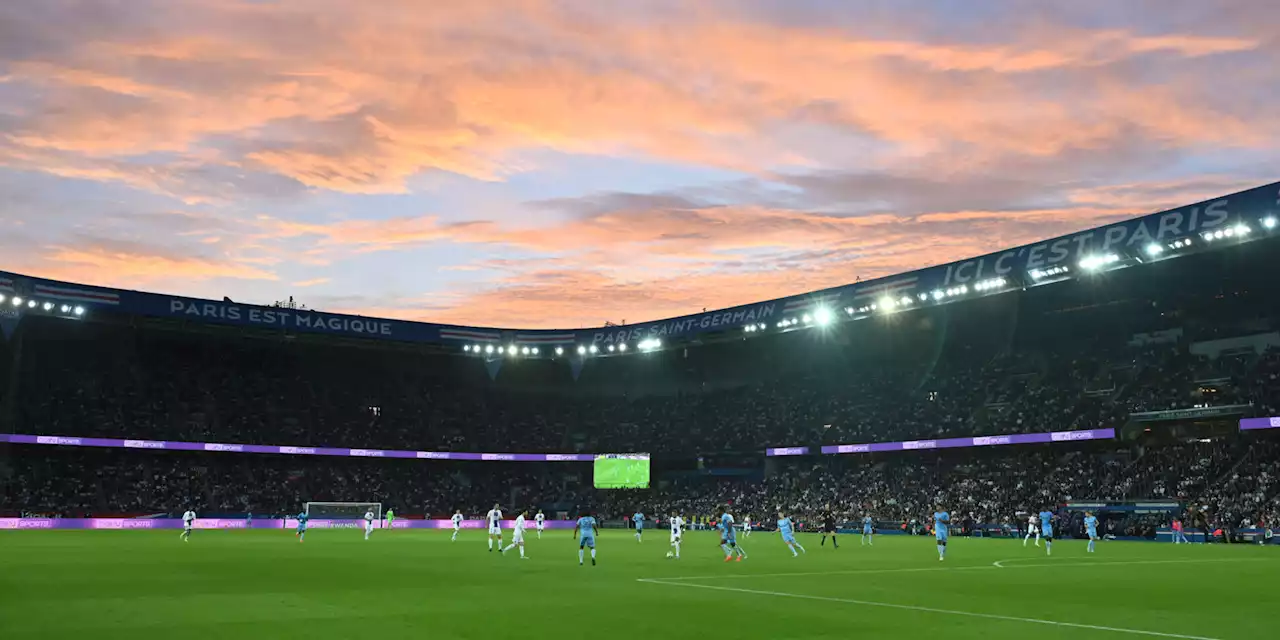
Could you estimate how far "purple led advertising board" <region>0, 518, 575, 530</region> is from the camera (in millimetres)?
66250

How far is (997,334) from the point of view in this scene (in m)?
79.1

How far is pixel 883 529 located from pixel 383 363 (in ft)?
166

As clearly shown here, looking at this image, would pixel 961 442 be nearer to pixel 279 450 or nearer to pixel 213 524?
pixel 279 450

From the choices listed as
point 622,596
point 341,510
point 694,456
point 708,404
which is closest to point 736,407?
point 708,404

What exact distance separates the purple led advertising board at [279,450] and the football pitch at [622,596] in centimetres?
3526

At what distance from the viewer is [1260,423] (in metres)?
56.0

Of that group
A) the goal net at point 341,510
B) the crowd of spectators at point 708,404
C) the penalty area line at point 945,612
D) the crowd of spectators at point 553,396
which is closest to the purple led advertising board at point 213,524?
the goal net at point 341,510

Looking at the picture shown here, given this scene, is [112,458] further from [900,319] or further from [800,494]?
[900,319]

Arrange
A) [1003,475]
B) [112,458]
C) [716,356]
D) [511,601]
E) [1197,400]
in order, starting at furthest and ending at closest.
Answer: [716,356], [112,458], [1003,475], [1197,400], [511,601]

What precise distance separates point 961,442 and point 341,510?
4806 centimetres

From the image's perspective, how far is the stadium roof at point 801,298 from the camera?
51.9 meters

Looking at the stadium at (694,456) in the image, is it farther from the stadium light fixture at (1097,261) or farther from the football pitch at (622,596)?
the stadium light fixture at (1097,261)

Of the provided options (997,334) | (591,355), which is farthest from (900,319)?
(591,355)

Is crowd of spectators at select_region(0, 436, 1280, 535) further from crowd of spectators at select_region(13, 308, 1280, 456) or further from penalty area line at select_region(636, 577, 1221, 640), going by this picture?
penalty area line at select_region(636, 577, 1221, 640)
